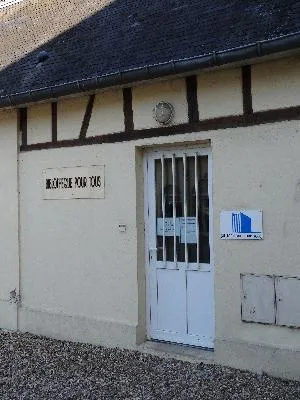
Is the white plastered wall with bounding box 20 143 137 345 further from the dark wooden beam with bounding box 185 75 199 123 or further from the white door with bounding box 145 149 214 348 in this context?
the dark wooden beam with bounding box 185 75 199 123

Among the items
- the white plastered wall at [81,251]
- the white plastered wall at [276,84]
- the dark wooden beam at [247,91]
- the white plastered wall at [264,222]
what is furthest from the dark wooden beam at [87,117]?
the white plastered wall at [276,84]

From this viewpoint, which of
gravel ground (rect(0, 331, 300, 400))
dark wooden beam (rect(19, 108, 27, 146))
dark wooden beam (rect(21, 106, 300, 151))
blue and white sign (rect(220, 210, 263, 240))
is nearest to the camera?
gravel ground (rect(0, 331, 300, 400))

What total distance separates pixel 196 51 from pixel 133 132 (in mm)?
1263

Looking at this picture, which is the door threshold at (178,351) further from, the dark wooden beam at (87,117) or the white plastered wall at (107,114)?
the dark wooden beam at (87,117)

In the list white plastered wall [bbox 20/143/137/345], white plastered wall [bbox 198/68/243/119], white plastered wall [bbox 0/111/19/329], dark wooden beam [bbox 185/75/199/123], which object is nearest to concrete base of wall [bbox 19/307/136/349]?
white plastered wall [bbox 20/143/137/345]

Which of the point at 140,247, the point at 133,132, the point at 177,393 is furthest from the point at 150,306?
the point at 133,132

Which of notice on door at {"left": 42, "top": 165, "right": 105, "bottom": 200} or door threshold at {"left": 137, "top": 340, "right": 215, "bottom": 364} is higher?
notice on door at {"left": 42, "top": 165, "right": 105, "bottom": 200}

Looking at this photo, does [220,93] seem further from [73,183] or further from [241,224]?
[73,183]

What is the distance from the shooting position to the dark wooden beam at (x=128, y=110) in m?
6.40

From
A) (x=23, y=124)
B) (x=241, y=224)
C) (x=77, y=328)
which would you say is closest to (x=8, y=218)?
(x=23, y=124)

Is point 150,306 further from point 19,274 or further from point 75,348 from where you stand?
point 19,274

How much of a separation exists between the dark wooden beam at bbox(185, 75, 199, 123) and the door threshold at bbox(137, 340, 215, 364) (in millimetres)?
2676

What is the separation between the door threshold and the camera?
5844mm

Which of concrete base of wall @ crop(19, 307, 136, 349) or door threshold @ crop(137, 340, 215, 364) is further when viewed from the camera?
concrete base of wall @ crop(19, 307, 136, 349)
